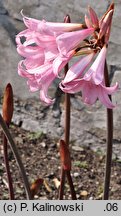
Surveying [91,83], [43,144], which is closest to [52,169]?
[43,144]

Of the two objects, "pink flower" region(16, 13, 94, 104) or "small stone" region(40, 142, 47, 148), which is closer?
"pink flower" region(16, 13, 94, 104)

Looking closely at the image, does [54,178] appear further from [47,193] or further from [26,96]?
[26,96]

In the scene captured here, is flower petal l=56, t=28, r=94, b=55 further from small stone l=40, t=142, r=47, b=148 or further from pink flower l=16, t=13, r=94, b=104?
small stone l=40, t=142, r=47, b=148

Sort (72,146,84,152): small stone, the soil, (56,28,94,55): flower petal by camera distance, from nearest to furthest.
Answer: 1. (56,28,94,55): flower petal
2. the soil
3. (72,146,84,152): small stone

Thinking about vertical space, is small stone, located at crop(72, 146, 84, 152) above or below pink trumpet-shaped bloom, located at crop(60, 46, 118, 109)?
below

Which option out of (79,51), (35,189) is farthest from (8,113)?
(79,51)

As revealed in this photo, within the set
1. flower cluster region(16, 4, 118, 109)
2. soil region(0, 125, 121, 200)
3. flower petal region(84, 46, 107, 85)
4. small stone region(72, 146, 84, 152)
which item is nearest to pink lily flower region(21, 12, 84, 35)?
flower cluster region(16, 4, 118, 109)

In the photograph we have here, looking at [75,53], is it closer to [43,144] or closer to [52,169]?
[52,169]
